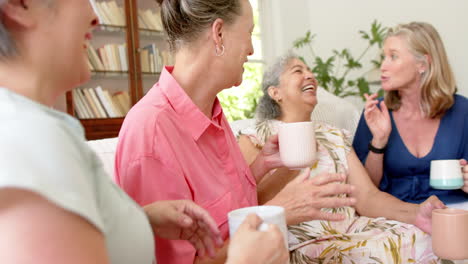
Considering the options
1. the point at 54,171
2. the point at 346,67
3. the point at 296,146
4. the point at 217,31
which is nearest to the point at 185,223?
the point at 54,171

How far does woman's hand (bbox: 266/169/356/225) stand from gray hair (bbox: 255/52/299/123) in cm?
102

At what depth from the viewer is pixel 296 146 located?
1456 mm

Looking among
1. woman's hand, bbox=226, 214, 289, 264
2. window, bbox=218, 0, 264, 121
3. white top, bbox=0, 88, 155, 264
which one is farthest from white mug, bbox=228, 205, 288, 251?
window, bbox=218, 0, 264, 121

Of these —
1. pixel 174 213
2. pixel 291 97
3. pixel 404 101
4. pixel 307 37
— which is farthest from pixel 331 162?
pixel 307 37

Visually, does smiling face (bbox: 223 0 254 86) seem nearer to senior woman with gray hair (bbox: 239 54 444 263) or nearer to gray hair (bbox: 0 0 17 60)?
senior woman with gray hair (bbox: 239 54 444 263)

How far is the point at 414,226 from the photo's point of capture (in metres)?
1.68

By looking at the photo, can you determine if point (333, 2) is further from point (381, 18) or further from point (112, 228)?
point (112, 228)

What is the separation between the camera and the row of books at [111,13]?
132 inches

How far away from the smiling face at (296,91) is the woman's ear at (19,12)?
168cm

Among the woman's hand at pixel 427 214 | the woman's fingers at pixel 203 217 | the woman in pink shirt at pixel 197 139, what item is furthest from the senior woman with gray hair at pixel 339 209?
the woman's fingers at pixel 203 217

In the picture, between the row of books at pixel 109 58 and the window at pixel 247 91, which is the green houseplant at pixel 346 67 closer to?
the window at pixel 247 91

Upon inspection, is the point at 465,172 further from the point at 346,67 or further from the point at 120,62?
the point at 120,62

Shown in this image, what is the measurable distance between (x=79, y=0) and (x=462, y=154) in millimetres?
1957

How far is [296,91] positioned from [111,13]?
6.60 feet
